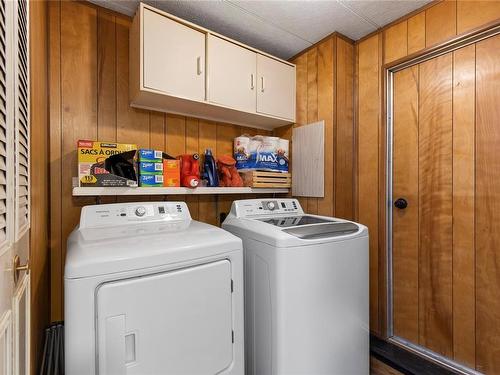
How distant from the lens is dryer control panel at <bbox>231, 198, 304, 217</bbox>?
1797mm

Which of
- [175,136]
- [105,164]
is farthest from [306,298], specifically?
[175,136]

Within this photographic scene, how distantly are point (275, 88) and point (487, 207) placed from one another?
1528 mm

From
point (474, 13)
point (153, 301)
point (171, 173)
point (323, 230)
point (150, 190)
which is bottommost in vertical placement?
point (153, 301)

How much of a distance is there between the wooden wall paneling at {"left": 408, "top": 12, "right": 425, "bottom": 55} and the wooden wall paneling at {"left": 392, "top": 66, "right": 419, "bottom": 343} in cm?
12

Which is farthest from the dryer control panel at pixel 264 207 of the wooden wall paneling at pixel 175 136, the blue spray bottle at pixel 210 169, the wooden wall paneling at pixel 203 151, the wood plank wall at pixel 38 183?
the wood plank wall at pixel 38 183

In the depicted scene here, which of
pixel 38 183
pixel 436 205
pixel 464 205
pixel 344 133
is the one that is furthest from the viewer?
pixel 344 133

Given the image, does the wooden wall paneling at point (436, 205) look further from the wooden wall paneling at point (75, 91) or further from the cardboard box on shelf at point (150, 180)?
the wooden wall paneling at point (75, 91)

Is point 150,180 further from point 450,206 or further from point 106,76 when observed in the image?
point 450,206

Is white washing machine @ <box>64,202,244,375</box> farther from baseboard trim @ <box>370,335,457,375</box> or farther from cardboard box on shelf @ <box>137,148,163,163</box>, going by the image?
baseboard trim @ <box>370,335,457,375</box>

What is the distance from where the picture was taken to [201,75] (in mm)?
1736

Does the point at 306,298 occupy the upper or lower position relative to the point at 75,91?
lower

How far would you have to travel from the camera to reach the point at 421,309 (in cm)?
176

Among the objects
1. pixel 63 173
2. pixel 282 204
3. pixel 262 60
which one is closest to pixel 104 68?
pixel 63 173

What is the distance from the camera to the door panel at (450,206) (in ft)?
4.83
